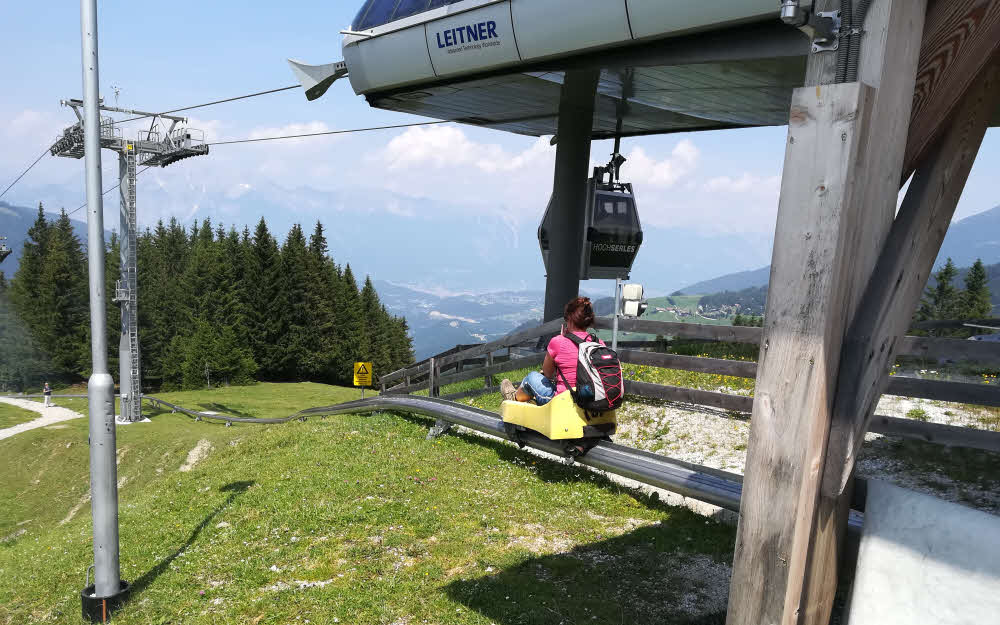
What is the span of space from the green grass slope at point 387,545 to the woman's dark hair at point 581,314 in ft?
6.18

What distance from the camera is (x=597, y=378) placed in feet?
23.9

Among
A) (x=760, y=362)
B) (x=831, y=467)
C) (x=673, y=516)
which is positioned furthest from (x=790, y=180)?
(x=673, y=516)

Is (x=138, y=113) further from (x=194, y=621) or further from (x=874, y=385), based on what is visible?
(x=874, y=385)

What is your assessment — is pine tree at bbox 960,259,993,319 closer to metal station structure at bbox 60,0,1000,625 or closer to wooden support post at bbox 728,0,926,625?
metal station structure at bbox 60,0,1000,625

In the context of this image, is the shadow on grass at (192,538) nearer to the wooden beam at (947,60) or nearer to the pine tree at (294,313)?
the wooden beam at (947,60)

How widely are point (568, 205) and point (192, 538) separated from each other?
37.5 feet

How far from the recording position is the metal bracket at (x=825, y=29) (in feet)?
8.68

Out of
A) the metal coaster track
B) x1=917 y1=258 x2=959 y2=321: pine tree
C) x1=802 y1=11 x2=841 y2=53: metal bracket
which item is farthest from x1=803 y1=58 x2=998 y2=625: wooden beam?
x1=917 y1=258 x2=959 y2=321: pine tree

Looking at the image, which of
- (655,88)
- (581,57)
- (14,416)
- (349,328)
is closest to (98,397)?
(581,57)

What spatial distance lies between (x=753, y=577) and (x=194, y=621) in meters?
4.71

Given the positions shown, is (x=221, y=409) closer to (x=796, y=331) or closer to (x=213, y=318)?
(x=213, y=318)

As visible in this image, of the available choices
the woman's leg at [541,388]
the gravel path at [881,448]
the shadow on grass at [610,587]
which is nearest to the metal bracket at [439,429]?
the gravel path at [881,448]

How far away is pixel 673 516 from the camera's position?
7.00 metres

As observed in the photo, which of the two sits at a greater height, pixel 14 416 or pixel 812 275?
pixel 812 275
